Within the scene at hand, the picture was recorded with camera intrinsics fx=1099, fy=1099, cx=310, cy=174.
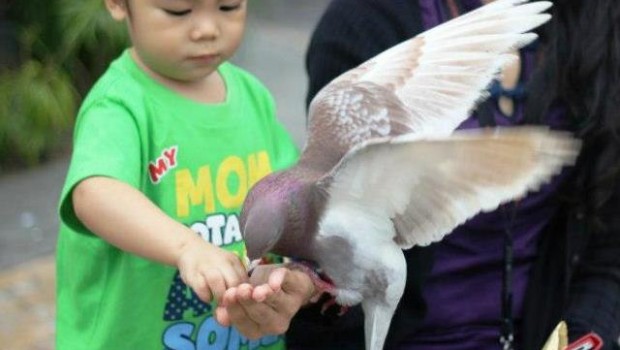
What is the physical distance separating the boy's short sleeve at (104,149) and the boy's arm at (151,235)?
18 millimetres

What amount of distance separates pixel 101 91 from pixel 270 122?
289 mm

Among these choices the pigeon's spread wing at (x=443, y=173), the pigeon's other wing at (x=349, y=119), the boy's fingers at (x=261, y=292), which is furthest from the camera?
the pigeon's other wing at (x=349, y=119)

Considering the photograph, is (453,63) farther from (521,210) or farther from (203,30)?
(521,210)

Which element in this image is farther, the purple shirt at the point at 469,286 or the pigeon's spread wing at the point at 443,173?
the purple shirt at the point at 469,286

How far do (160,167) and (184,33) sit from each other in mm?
192

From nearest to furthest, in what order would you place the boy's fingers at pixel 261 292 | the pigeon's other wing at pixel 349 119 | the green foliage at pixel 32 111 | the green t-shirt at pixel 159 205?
1. the boy's fingers at pixel 261 292
2. the pigeon's other wing at pixel 349 119
3. the green t-shirt at pixel 159 205
4. the green foliage at pixel 32 111

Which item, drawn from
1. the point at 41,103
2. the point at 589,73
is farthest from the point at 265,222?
the point at 41,103

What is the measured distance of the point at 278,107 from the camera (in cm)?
521

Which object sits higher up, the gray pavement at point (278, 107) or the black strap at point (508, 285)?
the black strap at point (508, 285)

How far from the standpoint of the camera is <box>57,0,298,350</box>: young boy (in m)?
1.51

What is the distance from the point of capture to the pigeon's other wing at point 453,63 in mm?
1289

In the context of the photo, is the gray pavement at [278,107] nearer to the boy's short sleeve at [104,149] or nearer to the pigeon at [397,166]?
the boy's short sleeve at [104,149]

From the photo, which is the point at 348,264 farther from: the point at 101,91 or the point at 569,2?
the point at 569,2

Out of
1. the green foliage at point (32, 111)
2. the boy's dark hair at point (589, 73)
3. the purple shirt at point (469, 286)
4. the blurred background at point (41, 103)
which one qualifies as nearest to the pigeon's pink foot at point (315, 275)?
Answer: the purple shirt at point (469, 286)
